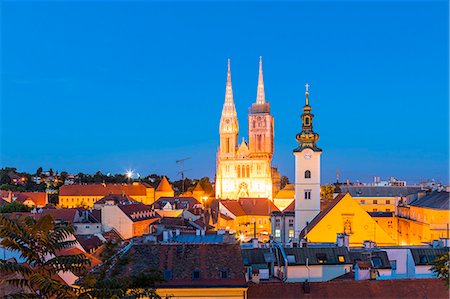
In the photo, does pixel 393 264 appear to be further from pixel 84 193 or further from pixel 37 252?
pixel 84 193

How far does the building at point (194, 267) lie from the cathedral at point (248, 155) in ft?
327

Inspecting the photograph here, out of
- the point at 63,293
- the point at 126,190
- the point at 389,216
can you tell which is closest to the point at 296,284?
the point at 63,293

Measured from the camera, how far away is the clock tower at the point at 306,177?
2055 inches

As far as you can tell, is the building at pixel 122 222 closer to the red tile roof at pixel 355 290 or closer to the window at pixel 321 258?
the window at pixel 321 258

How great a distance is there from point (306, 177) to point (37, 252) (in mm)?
44232

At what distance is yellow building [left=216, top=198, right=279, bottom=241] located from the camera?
82294 millimetres

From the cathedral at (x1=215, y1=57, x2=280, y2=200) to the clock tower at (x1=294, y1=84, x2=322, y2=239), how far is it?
6867 cm

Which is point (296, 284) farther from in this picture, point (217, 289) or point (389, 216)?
point (389, 216)

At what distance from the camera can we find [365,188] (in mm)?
87312

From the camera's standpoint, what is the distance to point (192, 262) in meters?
21.0

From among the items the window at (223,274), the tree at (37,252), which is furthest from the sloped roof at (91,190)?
the tree at (37,252)

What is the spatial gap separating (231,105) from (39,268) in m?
127

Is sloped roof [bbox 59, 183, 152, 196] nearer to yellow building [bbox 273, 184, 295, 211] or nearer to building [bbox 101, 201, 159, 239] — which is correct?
yellow building [bbox 273, 184, 295, 211]

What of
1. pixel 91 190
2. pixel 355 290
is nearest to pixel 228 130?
pixel 91 190
